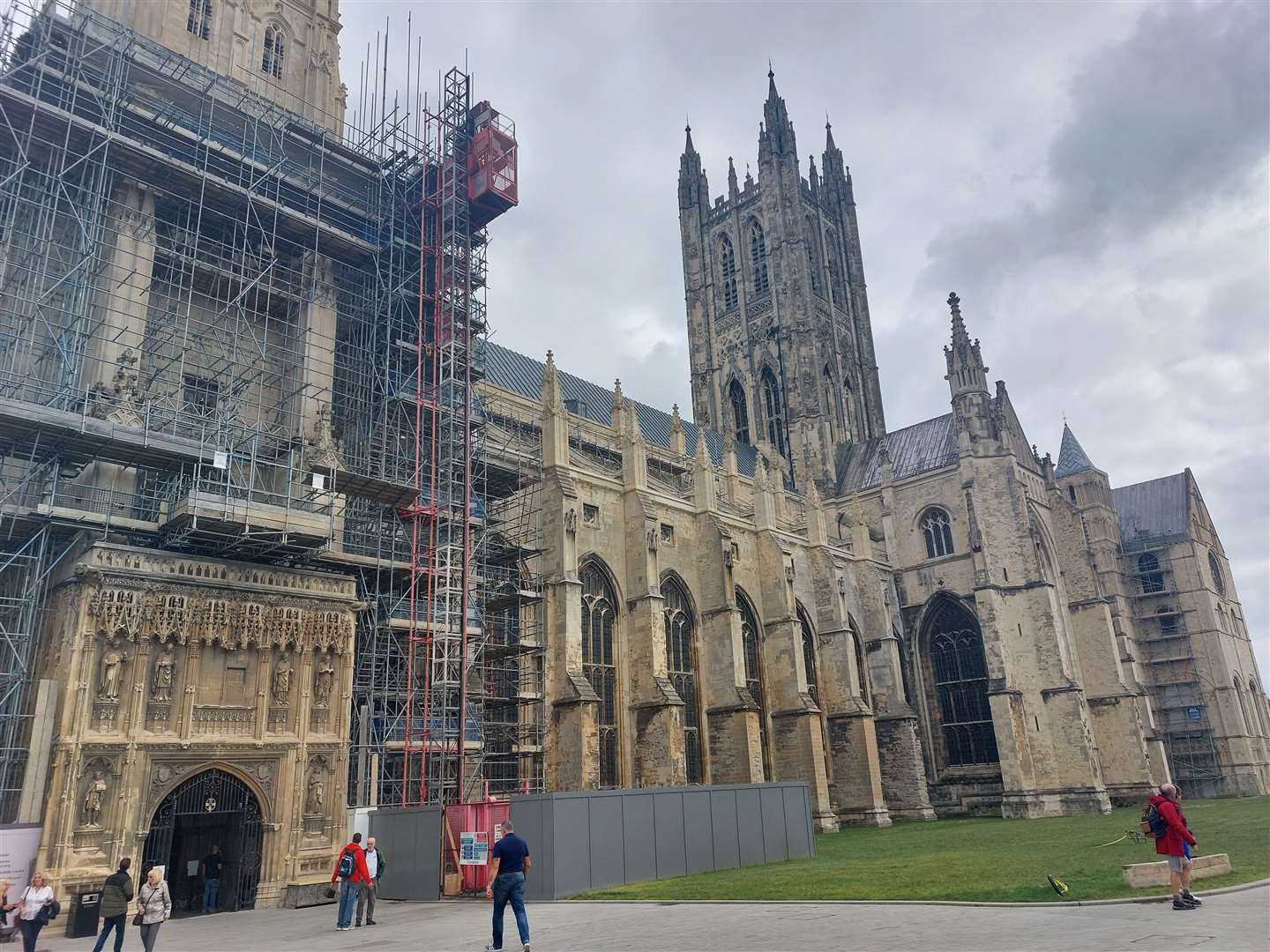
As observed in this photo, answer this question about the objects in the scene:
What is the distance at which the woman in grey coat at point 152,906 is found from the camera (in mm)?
10977

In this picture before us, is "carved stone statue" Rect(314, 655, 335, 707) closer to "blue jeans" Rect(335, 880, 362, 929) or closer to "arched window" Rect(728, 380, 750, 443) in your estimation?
"blue jeans" Rect(335, 880, 362, 929)

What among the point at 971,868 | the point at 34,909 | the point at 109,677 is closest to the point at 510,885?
the point at 34,909

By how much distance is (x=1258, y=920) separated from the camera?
8.98m

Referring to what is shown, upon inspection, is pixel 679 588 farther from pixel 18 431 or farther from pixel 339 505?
pixel 18 431

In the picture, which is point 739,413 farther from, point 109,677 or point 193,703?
point 109,677

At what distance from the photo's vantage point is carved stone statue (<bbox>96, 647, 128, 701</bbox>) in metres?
17.7

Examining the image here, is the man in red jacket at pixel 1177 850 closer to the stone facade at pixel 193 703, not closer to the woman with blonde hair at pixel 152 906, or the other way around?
the woman with blonde hair at pixel 152 906

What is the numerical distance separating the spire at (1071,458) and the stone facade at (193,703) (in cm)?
4614

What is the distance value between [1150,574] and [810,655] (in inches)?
1079

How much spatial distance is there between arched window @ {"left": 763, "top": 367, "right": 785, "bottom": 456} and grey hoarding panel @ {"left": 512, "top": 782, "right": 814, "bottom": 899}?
107 ft

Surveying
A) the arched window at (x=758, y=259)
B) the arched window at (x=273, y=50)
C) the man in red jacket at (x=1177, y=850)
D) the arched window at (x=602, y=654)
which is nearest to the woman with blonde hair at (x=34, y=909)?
the man in red jacket at (x=1177, y=850)

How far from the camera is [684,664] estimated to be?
32.6 m

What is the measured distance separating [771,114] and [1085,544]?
32.8 metres

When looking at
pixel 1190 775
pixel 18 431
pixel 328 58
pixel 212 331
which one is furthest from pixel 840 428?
pixel 18 431
